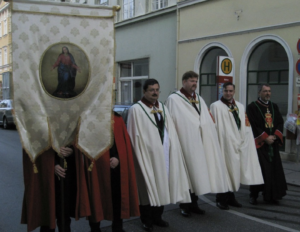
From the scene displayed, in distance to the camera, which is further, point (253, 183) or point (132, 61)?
point (132, 61)

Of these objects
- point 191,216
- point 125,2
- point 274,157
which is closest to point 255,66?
point 274,157

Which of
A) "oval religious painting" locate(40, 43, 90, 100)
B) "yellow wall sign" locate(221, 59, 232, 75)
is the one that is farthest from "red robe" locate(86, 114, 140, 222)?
"yellow wall sign" locate(221, 59, 232, 75)

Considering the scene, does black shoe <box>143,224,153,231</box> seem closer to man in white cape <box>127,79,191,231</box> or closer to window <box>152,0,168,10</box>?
man in white cape <box>127,79,191,231</box>

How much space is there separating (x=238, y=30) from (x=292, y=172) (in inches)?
212

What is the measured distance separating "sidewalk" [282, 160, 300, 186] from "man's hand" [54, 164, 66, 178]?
5799mm

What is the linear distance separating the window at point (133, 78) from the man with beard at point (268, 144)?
11446mm

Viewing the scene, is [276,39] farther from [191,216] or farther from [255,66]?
[191,216]

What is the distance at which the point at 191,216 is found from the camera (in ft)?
17.5

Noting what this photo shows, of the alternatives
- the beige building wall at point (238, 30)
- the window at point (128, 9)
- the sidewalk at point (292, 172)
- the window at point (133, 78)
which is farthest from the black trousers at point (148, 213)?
the window at point (128, 9)

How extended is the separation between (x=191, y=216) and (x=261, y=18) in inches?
314

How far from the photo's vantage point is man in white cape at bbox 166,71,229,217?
492 cm

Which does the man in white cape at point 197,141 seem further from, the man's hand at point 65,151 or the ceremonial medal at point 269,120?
the man's hand at point 65,151

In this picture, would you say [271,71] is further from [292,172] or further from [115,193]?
[115,193]

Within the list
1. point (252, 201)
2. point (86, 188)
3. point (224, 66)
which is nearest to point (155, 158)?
point (86, 188)
